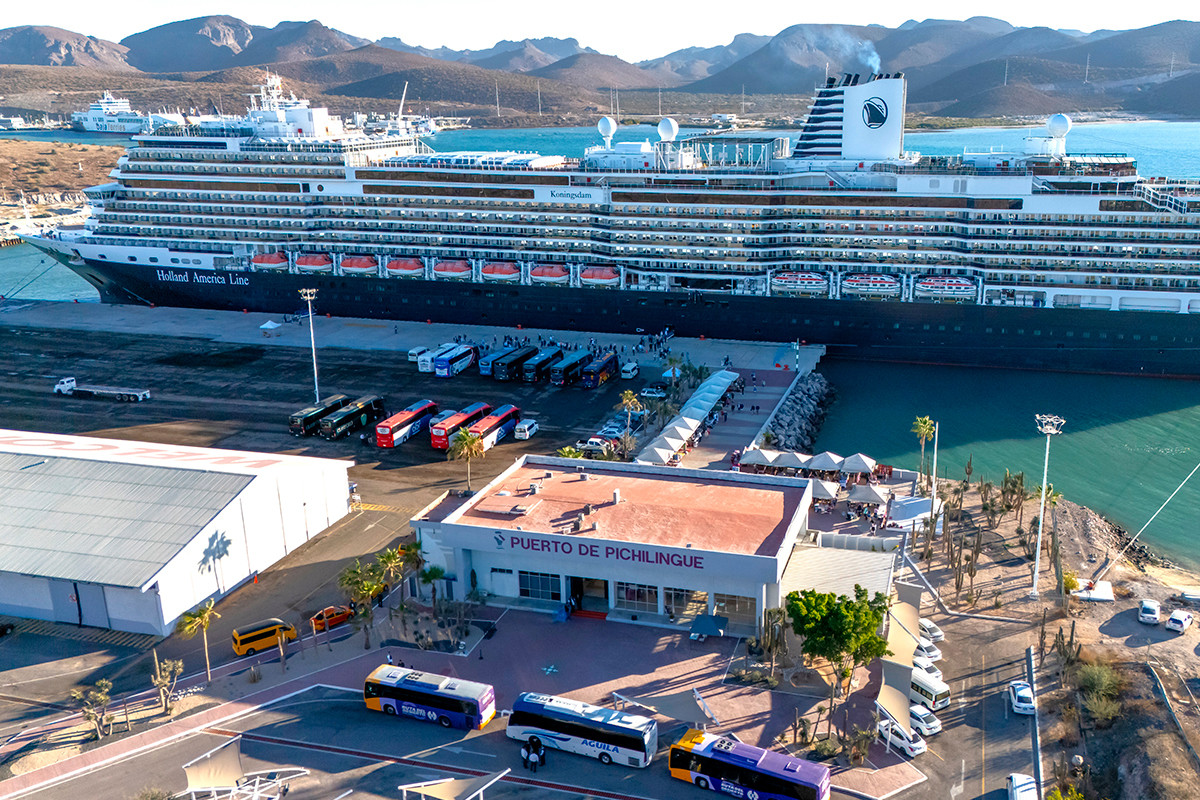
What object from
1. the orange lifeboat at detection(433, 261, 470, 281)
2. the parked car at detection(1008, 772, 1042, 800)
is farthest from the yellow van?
the orange lifeboat at detection(433, 261, 470, 281)

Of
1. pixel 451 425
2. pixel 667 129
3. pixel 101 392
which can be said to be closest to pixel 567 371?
Result: pixel 451 425

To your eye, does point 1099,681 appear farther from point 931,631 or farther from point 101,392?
point 101,392

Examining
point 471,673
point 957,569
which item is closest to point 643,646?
point 471,673

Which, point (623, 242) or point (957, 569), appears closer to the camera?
point (957, 569)

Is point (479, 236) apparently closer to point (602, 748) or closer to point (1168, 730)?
point (602, 748)

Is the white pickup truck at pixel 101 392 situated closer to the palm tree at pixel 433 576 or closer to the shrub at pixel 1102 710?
the palm tree at pixel 433 576

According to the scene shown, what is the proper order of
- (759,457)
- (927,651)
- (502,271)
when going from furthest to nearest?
(502,271) → (759,457) → (927,651)

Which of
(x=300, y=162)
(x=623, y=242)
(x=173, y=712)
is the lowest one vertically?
(x=173, y=712)
